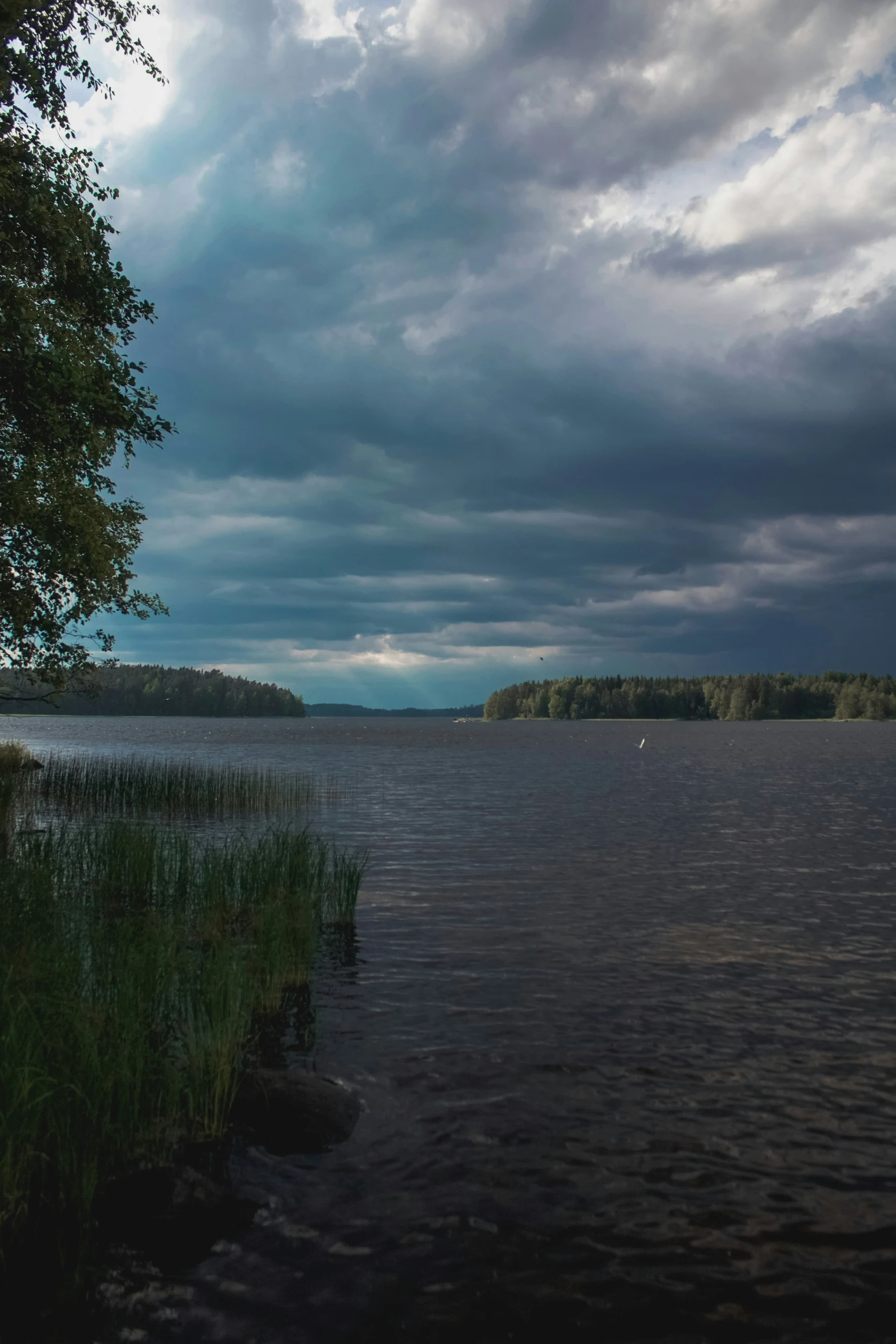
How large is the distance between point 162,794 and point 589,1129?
103 feet

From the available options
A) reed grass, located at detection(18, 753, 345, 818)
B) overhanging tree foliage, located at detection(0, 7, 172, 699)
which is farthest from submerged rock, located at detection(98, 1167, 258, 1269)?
reed grass, located at detection(18, 753, 345, 818)

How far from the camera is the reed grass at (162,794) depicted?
36.9 meters

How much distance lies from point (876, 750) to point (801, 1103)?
4456 inches

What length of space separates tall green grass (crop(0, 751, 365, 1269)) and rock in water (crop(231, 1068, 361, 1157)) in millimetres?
279

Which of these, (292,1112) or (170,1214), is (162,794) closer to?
(292,1112)

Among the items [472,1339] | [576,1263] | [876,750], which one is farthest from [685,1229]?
[876,750]

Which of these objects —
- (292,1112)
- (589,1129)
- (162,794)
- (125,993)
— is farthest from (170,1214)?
(162,794)

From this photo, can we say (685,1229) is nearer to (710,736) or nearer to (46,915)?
(46,915)

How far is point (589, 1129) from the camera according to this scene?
9695 mm

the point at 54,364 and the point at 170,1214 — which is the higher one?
the point at 54,364

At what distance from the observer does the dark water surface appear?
687 centimetres

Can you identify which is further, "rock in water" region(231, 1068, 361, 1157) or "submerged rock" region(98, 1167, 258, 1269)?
"rock in water" region(231, 1068, 361, 1157)

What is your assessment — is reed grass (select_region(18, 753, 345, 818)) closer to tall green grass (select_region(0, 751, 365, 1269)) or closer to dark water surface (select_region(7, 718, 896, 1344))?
tall green grass (select_region(0, 751, 365, 1269))

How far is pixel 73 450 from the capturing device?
2117 cm
